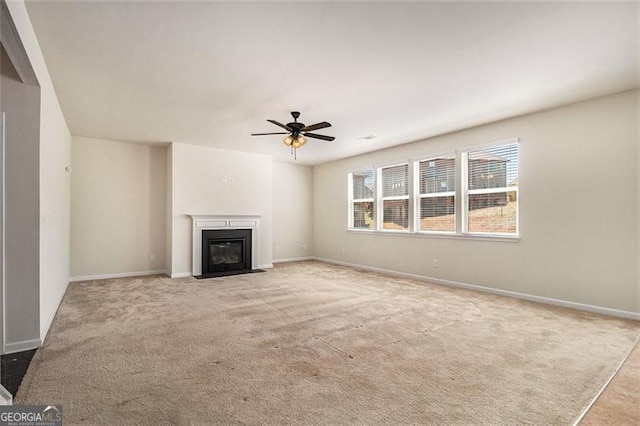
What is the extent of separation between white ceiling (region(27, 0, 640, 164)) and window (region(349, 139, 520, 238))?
74 cm

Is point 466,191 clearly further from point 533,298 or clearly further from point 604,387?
point 604,387

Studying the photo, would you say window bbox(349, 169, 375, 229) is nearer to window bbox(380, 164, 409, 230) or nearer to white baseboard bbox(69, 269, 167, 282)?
window bbox(380, 164, 409, 230)

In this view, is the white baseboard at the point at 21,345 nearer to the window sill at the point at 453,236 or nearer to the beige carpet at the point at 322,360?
the beige carpet at the point at 322,360

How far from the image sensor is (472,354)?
2703 mm

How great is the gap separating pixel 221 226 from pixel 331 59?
4644 millimetres

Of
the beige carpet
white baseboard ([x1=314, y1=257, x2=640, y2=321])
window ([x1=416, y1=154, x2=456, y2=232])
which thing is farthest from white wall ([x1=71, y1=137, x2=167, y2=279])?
window ([x1=416, y1=154, x2=456, y2=232])

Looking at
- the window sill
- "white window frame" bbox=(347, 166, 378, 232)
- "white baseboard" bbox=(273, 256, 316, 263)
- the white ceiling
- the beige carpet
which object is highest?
the white ceiling

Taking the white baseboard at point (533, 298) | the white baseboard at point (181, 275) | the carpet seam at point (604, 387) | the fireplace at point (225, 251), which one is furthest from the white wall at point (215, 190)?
the carpet seam at point (604, 387)

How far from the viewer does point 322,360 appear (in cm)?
258

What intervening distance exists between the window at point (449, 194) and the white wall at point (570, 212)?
0.18 m

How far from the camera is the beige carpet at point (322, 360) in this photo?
1911 mm

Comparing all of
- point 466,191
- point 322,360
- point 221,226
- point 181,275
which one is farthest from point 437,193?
point 181,275

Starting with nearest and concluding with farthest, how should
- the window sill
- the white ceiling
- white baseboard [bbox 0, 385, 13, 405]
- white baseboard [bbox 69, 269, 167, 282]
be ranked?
white baseboard [bbox 0, 385, 13, 405], the white ceiling, the window sill, white baseboard [bbox 69, 269, 167, 282]

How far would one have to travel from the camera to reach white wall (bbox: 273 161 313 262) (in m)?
8.20
